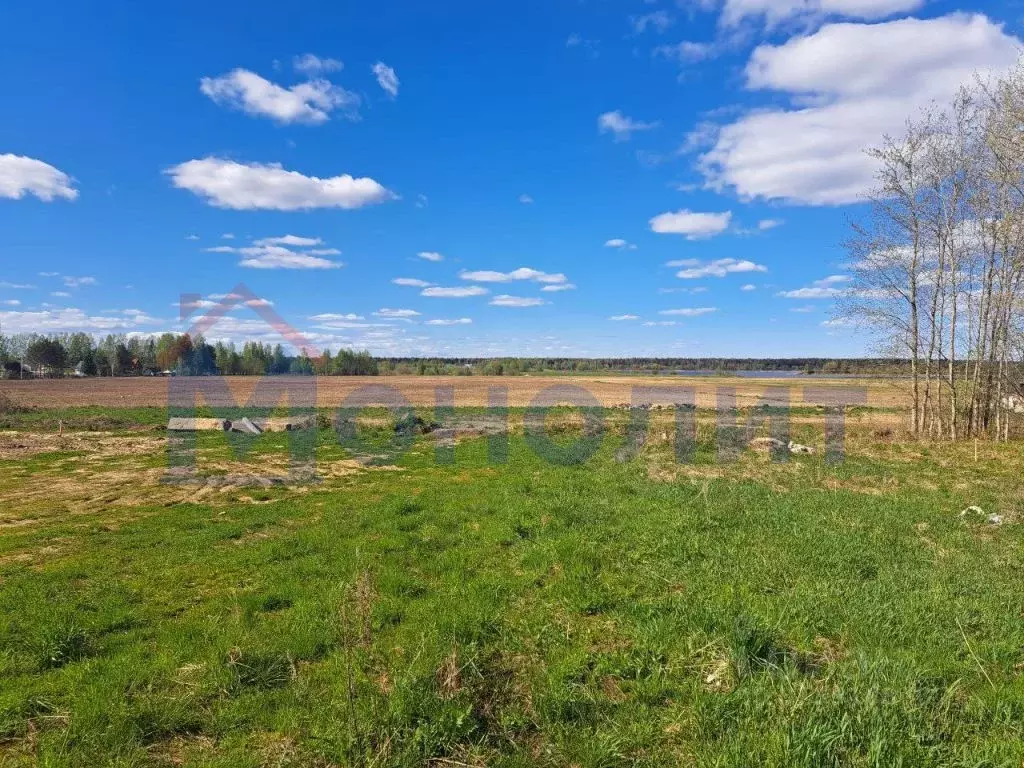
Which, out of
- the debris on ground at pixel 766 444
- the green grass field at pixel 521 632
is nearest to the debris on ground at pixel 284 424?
the green grass field at pixel 521 632

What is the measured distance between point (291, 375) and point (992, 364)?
105 m

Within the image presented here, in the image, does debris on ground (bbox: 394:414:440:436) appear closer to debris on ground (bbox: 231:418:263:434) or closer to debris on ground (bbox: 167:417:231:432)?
debris on ground (bbox: 231:418:263:434)

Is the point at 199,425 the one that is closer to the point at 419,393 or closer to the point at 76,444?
the point at 76,444

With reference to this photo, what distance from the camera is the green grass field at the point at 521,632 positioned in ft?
12.4

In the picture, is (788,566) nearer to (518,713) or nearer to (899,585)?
(899,585)

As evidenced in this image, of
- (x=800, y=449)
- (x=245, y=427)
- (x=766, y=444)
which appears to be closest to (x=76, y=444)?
(x=245, y=427)

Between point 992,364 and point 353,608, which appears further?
point 992,364

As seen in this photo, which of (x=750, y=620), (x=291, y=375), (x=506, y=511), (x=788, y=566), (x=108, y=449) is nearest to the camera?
(x=750, y=620)

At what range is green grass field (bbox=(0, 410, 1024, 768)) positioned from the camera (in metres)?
3.77

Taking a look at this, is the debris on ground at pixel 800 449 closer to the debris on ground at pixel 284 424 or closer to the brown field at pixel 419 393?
the brown field at pixel 419 393

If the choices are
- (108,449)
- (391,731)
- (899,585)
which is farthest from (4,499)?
(899,585)

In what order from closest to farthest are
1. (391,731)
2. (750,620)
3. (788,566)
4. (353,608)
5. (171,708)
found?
(391,731), (171,708), (750,620), (353,608), (788,566)

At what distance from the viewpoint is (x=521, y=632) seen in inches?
219

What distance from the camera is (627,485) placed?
40.5 ft
